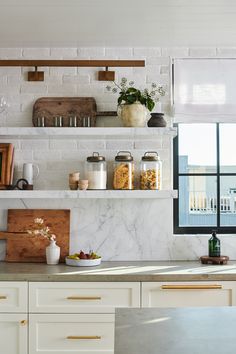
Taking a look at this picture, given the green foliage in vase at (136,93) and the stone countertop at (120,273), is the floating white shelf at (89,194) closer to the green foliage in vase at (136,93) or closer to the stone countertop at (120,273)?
the stone countertop at (120,273)

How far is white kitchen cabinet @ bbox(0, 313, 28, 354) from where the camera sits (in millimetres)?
3422

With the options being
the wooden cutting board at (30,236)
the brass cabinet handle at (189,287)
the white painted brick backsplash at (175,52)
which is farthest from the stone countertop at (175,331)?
the white painted brick backsplash at (175,52)

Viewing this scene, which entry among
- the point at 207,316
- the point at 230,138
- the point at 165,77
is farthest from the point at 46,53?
the point at 207,316

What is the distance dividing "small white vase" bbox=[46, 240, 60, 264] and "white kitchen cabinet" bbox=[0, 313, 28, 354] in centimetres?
58

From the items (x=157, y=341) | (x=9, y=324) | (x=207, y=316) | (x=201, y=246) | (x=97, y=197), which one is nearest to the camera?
(x=157, y=341)

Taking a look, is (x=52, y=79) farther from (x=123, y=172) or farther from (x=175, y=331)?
(x=175, y=331)

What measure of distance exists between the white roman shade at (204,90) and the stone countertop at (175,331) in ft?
7.10

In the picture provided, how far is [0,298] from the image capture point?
11.3 ft

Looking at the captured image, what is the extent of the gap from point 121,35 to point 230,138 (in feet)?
3.98

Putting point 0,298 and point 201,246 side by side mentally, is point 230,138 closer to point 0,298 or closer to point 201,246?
point 201,246

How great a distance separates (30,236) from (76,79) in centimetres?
127

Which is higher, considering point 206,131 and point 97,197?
point 206,131

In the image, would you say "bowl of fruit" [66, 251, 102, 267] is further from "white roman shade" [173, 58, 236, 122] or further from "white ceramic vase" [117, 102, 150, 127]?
"white roman shade" [173, 58, 236, 122]

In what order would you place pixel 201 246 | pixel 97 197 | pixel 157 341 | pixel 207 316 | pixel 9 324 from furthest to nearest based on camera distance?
pixel 201 246 < pixel 97 197 < pixel 9 324 < pixel 207 316 < pixel 157 341
